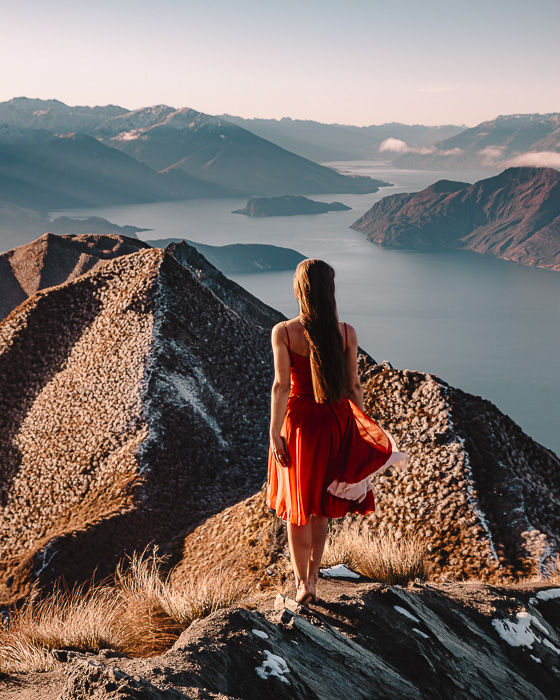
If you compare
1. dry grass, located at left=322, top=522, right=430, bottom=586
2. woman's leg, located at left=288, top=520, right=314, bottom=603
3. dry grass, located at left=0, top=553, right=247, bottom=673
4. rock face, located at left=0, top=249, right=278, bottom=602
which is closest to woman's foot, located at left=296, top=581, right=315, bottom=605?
woman's leg, located at left=288, top=520, right=314, bottom=603

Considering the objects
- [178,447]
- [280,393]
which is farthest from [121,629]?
[178,447]

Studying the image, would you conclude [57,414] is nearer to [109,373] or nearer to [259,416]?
[109,373]

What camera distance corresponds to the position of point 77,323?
796 inches

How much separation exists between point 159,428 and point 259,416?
4.51 m

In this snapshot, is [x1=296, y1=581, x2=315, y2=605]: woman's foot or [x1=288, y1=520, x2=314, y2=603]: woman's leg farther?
[x1=288, y1=520, x2=314, y2=603]: woman's leg

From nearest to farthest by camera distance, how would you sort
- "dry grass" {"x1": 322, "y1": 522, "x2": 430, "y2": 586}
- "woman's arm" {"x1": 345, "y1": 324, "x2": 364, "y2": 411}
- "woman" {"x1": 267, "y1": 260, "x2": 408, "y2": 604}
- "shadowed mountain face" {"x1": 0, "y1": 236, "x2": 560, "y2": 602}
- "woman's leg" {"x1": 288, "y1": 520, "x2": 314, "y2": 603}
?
1. "woman" {"x1": 267, "y1": 260, "x2": 408, "y2": 604}
2. "woman's arm" {"x1": 345, "y1": 324, "x2": 364, "y2": 411}
3. "woman's leg" {"x1": 288, "y1": 520, "x2": 314, "y2": 603}
4. "dry grass" {"x1": 322, "y1": 522, "x2": 430, "y2": 586}
5. "shadowed mountain face" {"x1": 0, "y1": 236, "x2": 560, "y2": 602}

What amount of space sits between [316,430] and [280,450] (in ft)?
1.10

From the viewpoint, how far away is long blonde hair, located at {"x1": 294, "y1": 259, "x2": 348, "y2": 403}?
4195mm

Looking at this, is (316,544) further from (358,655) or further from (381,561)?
(381,561)

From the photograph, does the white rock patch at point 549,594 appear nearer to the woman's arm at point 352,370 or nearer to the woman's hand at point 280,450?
the woman's arm at point 352,370

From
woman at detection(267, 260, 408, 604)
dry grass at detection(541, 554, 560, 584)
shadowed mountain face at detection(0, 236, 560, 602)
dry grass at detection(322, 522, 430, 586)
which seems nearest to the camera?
woman at detection(267, 260, 408, 604)

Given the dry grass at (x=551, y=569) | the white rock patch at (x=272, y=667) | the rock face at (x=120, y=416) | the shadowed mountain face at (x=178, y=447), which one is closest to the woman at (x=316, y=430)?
the white rock patch at (x=272, y=667)

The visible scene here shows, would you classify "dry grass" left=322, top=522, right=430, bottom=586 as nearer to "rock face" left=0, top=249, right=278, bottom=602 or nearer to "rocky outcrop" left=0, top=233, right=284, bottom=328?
"rock face" left=0, top=249, right=278, bottom=602

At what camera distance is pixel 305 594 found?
14.5 feet
